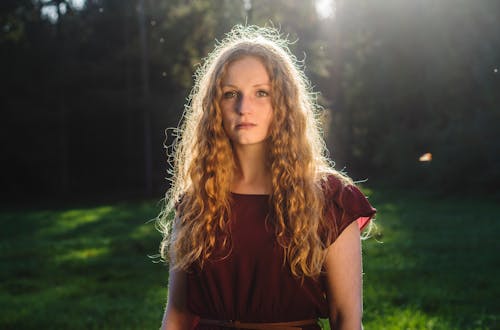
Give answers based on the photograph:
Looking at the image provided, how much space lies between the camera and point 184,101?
97.5ft

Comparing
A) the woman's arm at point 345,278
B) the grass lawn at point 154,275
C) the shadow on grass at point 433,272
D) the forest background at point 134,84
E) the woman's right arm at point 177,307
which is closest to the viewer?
the woman's arm at point 345,278

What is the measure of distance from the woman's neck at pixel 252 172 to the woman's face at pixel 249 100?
0.16ft

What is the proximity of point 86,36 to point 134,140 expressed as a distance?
17.0 ft

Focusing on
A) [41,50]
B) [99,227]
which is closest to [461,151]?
[99,227]

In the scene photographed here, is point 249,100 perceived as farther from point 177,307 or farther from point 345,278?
point 177,307

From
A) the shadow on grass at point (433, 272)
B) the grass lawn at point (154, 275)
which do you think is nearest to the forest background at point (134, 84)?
the shadow on grass at point (433, 272)

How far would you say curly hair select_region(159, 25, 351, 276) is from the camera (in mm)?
2453

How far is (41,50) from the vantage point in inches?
1170

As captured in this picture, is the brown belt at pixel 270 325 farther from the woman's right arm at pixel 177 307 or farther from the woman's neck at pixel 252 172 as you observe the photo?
the woman's neck at pixel 252 172

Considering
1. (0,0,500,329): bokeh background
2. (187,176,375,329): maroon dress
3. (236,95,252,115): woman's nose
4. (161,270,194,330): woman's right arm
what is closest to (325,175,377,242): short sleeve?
(187,176,375,329): maroon dress

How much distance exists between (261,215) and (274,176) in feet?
0.51

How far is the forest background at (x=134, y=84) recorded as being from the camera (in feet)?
94.9

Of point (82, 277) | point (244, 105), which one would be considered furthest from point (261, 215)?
point (82, 277)

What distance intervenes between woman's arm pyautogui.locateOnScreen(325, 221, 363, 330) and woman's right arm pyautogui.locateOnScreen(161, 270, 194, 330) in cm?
59
